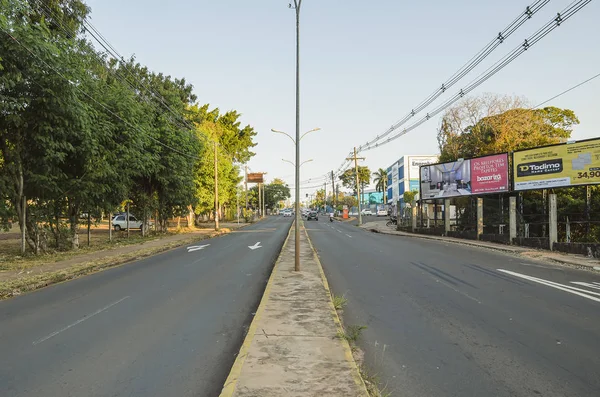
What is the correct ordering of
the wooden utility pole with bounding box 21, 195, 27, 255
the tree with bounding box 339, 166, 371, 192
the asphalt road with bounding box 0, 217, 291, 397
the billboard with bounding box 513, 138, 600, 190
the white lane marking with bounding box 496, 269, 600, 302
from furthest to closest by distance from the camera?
1. the tree with bounding box 339, 166, 371, 192
2. the billboard with bounding box 513, 138, 600, 190
3. the wooden utility pole with bounding box 21, 195, 27, 255
4. the white lane marking with bounding box 496, 269, 600, 302
5. the asphalt road with bounding box 0, 217, 291, 397

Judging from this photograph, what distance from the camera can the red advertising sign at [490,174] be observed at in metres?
24.7

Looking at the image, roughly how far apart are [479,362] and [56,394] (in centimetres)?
480

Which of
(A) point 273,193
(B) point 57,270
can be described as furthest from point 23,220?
(A) point 273,193

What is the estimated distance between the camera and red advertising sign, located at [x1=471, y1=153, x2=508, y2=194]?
971 inches

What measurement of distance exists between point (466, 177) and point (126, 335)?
26.6 metres

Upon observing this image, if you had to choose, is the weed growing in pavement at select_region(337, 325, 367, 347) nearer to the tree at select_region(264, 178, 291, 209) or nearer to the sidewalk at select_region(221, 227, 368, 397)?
the sidewalk at select_region(221, 227, 368, 397)

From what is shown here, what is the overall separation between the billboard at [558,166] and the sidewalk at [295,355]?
17.4m

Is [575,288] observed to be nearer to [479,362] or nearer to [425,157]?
[479,362]

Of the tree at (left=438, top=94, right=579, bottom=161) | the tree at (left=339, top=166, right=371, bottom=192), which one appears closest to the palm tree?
the tree at (left=339, top=166, right=371, bottom=192)

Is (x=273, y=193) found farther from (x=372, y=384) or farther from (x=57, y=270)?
(x=372, y=384)

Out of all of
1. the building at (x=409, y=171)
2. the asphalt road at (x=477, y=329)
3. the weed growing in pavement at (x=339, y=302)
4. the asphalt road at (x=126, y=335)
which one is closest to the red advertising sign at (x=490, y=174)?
the asphalt road at (x=477, y=329)

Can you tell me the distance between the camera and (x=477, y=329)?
6.47m

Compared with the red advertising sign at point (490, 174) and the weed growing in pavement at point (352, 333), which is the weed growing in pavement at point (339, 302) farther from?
the red advertising sign at point (490, 174)

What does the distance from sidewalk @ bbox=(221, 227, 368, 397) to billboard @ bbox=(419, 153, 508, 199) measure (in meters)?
20.6
